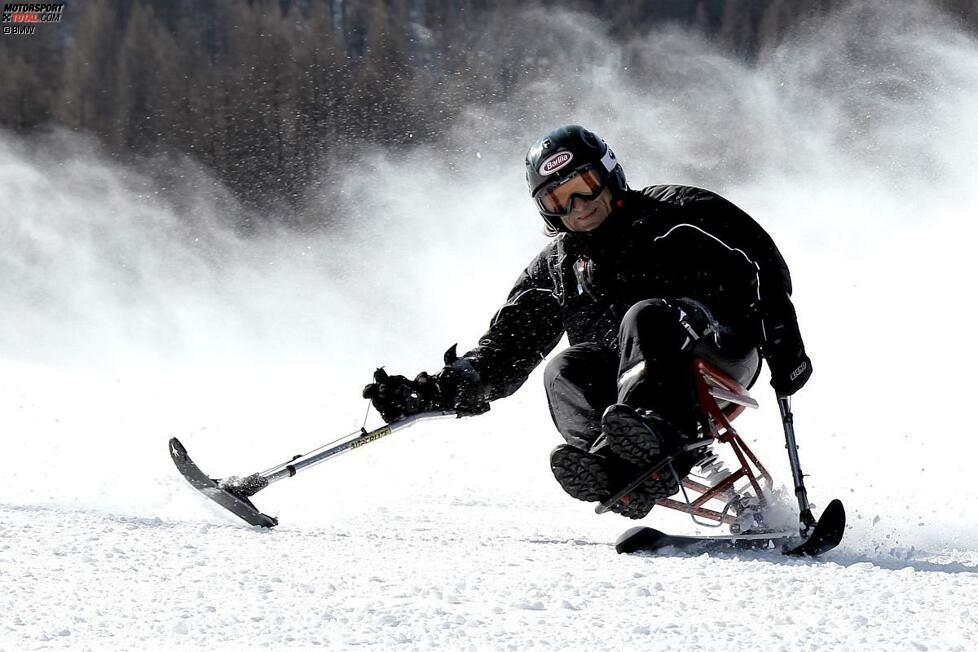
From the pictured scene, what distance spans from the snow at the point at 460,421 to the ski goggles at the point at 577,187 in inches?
46.2

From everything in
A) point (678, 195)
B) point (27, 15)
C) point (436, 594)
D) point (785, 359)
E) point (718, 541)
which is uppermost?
point (27, 15)

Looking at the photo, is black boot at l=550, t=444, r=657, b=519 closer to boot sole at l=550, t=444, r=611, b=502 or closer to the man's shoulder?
boot sole at l=550, t=444, r=611, b=502

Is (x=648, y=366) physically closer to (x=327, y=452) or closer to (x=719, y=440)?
(x=719, y=440)

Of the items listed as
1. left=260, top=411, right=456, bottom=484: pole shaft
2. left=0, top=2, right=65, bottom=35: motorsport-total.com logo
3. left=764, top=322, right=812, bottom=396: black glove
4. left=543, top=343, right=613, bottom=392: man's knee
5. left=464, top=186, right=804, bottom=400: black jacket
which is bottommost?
left=764, top=322, right=812, bottom=396: black glove

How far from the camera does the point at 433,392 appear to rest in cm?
397

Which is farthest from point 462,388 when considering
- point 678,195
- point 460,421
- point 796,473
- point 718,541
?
point 460,421

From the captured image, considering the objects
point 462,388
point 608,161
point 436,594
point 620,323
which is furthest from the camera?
point 462,388

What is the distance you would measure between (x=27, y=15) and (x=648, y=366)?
15.8m

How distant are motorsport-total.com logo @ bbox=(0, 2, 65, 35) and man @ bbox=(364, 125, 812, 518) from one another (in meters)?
14.5

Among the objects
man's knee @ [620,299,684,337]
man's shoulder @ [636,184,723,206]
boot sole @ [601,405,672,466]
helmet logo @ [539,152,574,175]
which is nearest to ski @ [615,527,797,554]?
boot sole @ [601,405,672,466]

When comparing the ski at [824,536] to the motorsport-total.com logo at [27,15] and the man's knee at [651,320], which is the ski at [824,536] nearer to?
the man's knee at [651,320]

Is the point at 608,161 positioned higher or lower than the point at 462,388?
higher

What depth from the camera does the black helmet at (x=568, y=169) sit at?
12.6ft

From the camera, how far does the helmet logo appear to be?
383 cm
